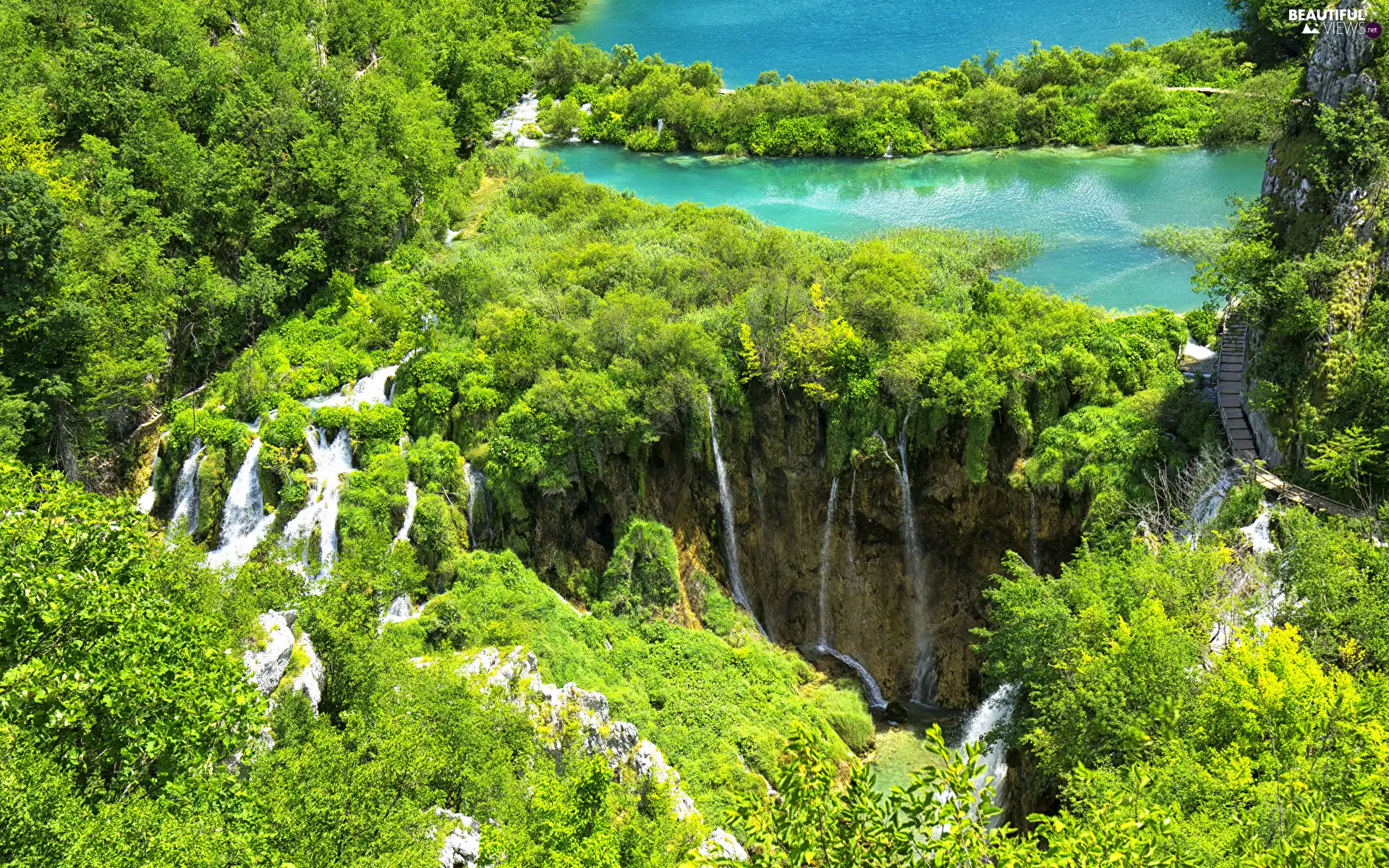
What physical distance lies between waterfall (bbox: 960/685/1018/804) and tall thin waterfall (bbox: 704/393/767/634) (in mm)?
8506

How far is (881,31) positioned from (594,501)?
214 ft

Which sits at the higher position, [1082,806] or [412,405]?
[412,405]

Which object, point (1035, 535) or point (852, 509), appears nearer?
point (1035, 535)

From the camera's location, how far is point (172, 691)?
17219 millimetres

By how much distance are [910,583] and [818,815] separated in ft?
82.1

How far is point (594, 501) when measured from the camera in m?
34.7

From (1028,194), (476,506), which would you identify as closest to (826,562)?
(476,506)

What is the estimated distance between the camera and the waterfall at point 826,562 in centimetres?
3691

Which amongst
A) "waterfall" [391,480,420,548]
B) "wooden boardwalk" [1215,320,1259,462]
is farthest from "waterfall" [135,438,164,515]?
"wooden boardwalk" [1215,320,1259,462]

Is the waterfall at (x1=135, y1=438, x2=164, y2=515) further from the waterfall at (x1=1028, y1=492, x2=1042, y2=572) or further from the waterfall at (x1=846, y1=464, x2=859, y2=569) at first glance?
the waterfall at (x1=1028, y1=492, x2=1042, y2=572)

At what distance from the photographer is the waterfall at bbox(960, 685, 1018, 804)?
29.0 m

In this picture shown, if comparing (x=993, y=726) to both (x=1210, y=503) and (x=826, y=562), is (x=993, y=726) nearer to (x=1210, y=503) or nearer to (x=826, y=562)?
(x=1210, y=503)

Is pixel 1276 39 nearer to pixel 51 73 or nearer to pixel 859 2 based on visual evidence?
pixel 859 2

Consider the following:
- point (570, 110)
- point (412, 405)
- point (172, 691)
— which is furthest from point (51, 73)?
point (172, 691)
